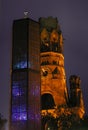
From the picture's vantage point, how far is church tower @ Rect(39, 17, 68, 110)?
2830 inches

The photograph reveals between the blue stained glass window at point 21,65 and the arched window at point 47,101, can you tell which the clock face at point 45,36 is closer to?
the arched window at point 47,101

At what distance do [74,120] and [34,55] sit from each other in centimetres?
1518

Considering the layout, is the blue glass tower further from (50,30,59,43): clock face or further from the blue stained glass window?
(50,30,59,43): clock face

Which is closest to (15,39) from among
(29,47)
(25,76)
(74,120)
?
(29,47)

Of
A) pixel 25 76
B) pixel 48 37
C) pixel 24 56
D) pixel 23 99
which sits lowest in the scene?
pixel 23 99

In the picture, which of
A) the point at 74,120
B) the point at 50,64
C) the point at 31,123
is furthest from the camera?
the point at 50,64

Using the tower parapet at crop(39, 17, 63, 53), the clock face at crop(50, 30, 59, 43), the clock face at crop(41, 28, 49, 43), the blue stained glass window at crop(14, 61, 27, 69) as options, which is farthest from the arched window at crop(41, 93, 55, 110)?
the blue stained glass window at crop(14, 61, 27, 69)

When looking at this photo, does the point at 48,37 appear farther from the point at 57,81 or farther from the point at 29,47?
the point at 29,47


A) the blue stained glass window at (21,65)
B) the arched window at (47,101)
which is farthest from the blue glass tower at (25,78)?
the arched window at (47,101)

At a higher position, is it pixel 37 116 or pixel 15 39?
pixel 15 39

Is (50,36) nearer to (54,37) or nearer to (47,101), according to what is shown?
(54,37)

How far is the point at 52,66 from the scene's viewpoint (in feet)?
248

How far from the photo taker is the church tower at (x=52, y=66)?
71887 mm

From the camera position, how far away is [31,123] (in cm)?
5003
